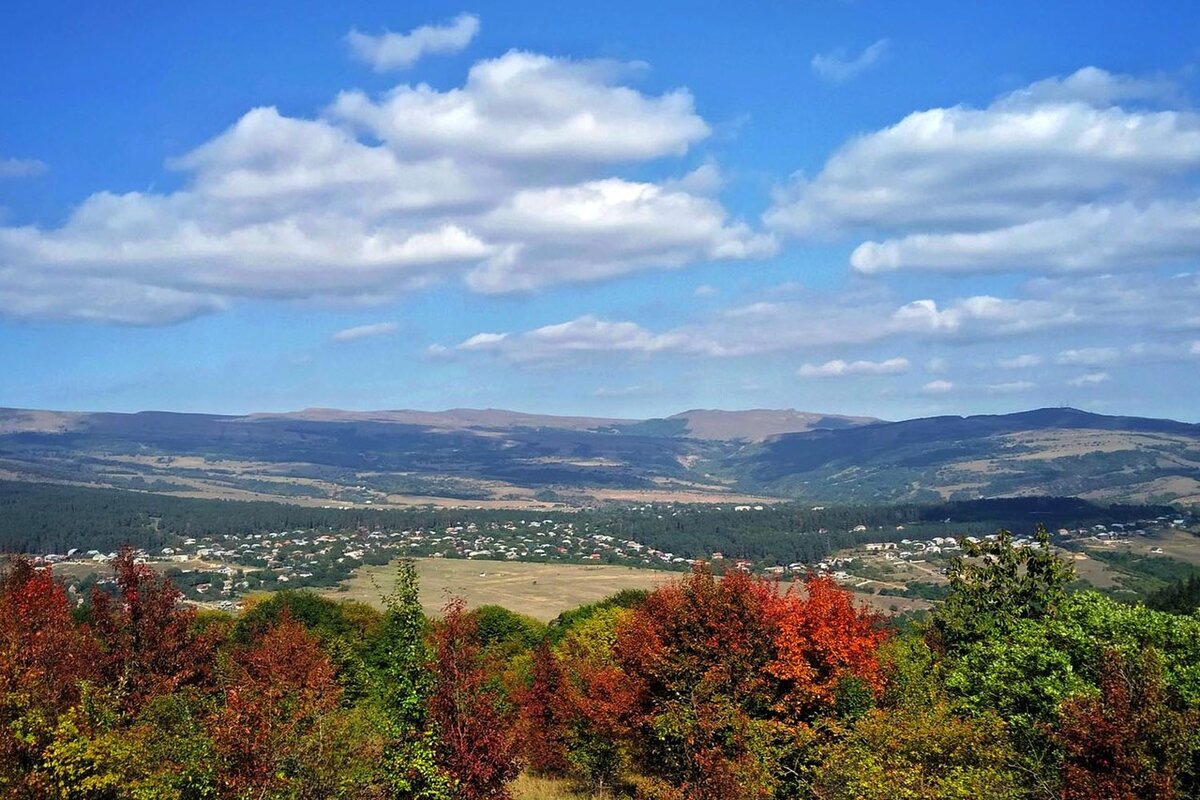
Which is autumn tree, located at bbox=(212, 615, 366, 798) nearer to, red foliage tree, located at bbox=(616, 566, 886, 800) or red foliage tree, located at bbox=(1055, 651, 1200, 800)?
red foliage tree, located at bbox=(616, 566, 886, 800)

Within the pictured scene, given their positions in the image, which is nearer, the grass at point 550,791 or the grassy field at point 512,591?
the grass at point 550,791

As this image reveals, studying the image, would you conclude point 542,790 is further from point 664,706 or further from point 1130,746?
point 1130,746

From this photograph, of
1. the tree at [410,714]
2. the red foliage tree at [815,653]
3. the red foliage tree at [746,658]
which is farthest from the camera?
the red foliage tree at [815,653]

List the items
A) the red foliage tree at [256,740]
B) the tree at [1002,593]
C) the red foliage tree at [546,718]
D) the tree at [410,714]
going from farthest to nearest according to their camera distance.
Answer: the tree at [1002,593]
the red foliage tree at [546,718]
the tree at [410,714]
the red foliage tree at [256,740]

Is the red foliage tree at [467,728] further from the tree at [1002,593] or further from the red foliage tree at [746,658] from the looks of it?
the tree at [1002,593]

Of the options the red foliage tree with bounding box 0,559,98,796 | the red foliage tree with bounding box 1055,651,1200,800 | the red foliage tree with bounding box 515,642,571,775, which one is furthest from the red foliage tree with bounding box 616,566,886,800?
the red foliage tree with bounding box 0,559,98,796

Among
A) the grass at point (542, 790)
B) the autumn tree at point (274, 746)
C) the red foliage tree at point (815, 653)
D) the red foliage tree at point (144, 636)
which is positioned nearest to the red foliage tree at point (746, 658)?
the red foliage tree at point (815, 653)
